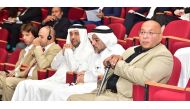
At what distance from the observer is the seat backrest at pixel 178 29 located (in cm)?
283

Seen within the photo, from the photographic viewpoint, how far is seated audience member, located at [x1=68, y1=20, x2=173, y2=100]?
6.82 feet

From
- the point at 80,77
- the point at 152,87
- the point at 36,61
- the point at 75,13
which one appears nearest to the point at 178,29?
the point at 80,77

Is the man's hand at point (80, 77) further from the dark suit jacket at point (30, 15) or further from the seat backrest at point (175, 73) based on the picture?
the dark suit jacket at point (30, 15)

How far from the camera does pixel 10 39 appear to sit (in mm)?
4785

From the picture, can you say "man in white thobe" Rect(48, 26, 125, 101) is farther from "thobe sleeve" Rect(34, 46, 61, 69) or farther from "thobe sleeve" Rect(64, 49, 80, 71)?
"thobe sleeve" Rect(34, 46, 61, 69)

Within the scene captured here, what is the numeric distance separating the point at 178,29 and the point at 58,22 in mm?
1472

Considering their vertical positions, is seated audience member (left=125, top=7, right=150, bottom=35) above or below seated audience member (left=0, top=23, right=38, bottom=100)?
above

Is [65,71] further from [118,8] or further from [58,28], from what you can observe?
[118,8]

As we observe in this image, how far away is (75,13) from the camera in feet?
15.3

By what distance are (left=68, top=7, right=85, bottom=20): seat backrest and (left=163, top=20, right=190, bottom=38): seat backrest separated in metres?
1.82

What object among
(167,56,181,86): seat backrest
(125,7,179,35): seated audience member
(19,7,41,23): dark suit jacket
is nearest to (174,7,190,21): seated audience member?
(125,7,179,35): seated audience member

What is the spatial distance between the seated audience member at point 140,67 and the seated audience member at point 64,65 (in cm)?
65
